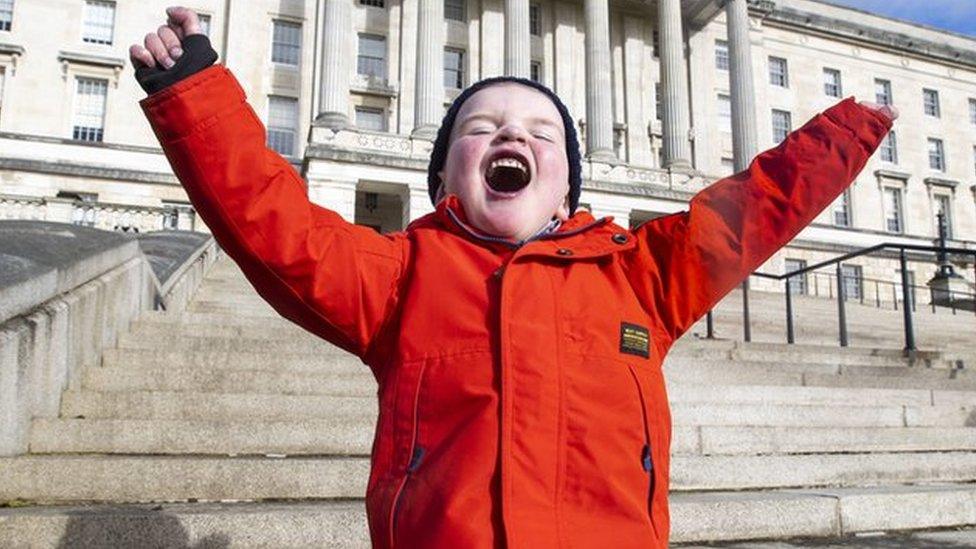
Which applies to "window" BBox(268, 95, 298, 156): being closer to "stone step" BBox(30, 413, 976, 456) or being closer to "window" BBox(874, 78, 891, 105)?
"stone step" BBox(30, 413, 976, 456)

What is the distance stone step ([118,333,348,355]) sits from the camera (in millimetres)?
5469

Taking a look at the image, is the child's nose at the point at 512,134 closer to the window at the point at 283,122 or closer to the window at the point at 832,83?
the window at the point at 283,122

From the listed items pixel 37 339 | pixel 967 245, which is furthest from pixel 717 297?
pixel 967 245

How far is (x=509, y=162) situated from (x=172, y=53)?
83 cm

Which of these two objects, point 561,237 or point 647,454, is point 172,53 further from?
point 647,454

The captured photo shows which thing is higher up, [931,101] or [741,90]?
[931,101]

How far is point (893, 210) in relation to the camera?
41.1m

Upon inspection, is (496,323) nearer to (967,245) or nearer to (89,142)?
(89,142)

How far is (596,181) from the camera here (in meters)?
28.9

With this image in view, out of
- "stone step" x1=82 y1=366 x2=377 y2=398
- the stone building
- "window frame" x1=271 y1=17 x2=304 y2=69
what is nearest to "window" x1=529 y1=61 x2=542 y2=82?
the stone building

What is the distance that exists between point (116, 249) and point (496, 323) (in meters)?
4.47

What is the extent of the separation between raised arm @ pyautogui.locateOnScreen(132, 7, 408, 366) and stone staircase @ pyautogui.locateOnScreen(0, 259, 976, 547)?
1642mm

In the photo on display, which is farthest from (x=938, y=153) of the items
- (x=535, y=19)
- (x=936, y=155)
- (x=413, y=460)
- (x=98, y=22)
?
(x=413, y=460)

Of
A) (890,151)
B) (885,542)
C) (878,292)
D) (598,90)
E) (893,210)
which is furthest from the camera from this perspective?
(890,151)
